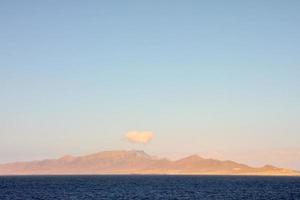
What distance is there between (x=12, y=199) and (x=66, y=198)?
9.85 m

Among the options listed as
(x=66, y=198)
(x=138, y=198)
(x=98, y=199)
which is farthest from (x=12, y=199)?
(x=138, y=198)

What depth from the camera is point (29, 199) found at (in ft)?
306

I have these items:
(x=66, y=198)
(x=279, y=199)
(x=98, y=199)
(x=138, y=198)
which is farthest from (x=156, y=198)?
(x=279, y=199)

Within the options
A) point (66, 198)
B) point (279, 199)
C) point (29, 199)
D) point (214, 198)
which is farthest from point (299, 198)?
point (29, 199)

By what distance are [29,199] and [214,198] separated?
34.8 metres

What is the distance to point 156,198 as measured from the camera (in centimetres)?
9644

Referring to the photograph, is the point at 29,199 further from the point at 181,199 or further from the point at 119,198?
the point at 181,199

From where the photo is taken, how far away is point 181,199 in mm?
94812

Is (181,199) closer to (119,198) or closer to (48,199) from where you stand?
(119,198)

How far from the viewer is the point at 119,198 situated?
9800 cm

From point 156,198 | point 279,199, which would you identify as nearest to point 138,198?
point 156,198

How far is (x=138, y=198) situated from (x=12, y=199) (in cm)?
2319

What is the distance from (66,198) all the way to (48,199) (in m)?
4.16

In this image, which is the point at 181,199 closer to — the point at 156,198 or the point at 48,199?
the point at 156,198
